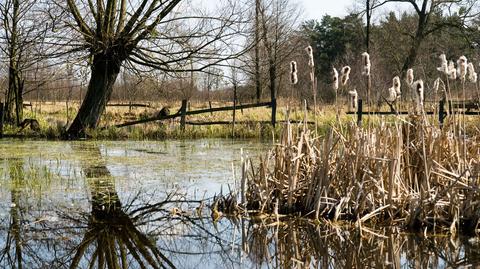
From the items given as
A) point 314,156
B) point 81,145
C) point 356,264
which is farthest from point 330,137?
point 81,145

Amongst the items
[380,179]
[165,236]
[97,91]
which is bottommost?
[165,236]

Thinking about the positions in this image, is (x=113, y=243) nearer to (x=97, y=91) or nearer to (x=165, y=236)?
(x=165, y=236)

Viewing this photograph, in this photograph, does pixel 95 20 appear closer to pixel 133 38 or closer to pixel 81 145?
pixel 133 38

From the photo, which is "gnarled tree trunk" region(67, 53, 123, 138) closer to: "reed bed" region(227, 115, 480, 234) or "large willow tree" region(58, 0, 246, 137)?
"large willow tree" region(58, 0, 246, 137)

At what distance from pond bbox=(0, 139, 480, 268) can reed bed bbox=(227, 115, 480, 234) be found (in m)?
0.19

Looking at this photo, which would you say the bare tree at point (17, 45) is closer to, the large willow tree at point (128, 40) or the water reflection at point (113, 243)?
the large willow tree at point (128, 40)

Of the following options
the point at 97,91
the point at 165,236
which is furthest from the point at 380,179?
the point at 97,91

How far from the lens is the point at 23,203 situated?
201 inches

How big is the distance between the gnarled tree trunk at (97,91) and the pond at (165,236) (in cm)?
569

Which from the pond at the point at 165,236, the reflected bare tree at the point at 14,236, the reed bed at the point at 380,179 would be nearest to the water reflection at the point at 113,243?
the pond at the point at 165,236

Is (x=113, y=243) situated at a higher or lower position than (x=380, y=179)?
lower

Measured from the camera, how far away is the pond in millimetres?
3469

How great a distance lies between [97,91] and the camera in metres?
12.2

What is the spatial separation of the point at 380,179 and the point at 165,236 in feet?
5.28
